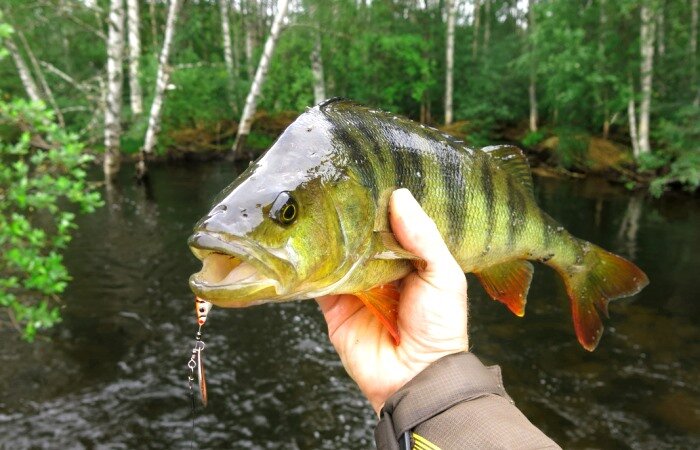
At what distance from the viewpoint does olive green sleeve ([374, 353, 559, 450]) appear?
5.23 ft

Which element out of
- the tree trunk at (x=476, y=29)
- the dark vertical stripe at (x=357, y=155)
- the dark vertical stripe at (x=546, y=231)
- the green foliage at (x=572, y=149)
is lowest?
the green foliage at (x=572, y=149)

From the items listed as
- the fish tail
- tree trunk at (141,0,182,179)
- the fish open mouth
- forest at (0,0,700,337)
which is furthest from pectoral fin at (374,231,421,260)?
tree trunk at (141,0,182,179)

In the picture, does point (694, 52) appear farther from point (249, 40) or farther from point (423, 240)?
point (249, 40)

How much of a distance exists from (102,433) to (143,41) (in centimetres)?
3133

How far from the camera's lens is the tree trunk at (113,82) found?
1462 centimetres

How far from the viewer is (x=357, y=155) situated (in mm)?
1875

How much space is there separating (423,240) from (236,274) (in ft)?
2.54

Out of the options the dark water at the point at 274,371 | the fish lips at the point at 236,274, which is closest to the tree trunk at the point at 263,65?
the dark water at the point at 274,371

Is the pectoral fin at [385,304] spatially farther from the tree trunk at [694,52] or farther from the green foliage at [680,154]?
the tree trunk at [694,52]

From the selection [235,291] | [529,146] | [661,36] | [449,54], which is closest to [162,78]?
[449,54]

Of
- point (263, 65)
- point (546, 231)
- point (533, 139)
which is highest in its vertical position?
point (263, 65)

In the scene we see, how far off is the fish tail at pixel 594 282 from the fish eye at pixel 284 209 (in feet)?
5.90

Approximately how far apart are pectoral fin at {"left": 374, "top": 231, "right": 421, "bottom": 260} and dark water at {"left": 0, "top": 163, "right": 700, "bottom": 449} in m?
3.23

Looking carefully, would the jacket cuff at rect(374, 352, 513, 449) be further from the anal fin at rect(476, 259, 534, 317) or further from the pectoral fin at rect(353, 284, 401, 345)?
the anal fin at rect(476, 259, 534, 317)
